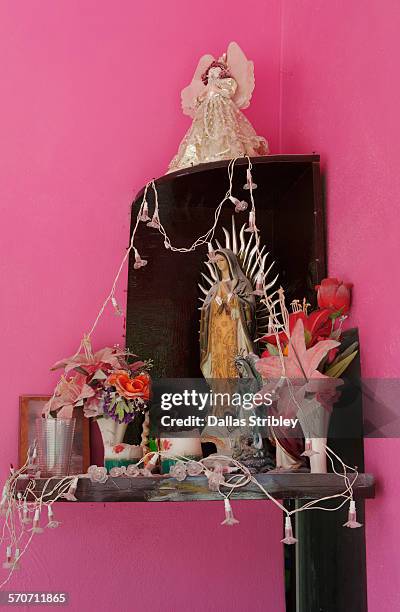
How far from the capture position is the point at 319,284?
70.2 inches

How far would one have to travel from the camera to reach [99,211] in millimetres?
2094

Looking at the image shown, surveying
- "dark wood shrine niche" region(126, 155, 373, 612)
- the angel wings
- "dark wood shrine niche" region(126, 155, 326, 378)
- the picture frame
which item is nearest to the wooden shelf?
"dark wood shrine niche" region(126, 155, 373, 612)

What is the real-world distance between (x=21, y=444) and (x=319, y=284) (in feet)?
2.50

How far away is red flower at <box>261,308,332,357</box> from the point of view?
1.57m

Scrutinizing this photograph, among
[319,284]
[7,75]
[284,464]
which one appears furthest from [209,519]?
[7,75]

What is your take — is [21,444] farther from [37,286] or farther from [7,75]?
[7,75]

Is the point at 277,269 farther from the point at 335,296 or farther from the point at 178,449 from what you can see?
the point at 178,449

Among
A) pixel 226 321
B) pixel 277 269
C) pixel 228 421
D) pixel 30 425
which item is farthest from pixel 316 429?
pixel 30 425

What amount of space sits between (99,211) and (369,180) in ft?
2.54

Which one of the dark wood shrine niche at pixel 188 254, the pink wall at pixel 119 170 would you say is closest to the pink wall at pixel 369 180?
the pink wall at pixel 119 170

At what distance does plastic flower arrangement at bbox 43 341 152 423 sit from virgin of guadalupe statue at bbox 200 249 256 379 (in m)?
0.16

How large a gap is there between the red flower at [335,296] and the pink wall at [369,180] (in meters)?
0.02

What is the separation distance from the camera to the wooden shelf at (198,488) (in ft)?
4.91

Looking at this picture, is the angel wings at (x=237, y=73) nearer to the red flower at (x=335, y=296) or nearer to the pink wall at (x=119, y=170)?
the pink wall at (x=119, y=170)
